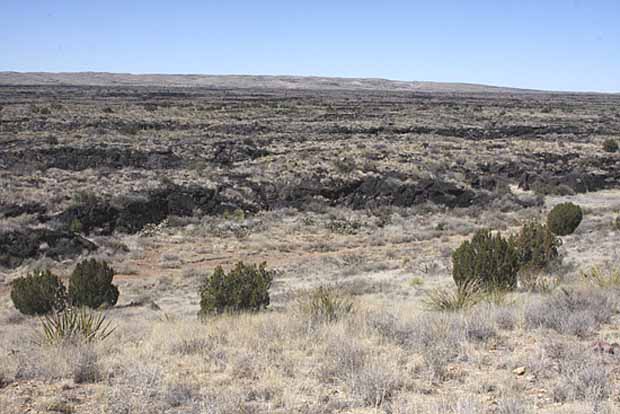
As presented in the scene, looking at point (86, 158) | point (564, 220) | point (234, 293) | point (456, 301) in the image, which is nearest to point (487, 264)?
point (456, 301)

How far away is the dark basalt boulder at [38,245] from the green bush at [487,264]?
12.0 m

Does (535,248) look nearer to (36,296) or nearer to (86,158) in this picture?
(36,296)

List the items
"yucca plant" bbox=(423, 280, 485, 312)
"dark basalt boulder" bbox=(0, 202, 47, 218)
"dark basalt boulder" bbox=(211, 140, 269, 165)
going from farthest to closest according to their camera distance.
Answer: "dark basalt boulder" bbox=(211, 140, 269, 165) → "dark basalt boulder" bbox=(0, 202, 47, 218) → "yucca plant" bbox=(423, 280, 485, 312)

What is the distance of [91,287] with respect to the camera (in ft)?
42.4

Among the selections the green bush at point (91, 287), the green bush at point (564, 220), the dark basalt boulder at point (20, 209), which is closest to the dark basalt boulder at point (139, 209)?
the dark basalt boulder at point (20, 209)

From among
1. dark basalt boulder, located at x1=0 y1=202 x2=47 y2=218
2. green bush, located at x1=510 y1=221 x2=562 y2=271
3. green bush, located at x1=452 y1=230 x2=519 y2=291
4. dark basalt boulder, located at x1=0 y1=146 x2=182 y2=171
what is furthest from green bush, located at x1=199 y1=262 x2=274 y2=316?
dark basalt boulder, located at x1=0 y1=146 x2=182 y2=171

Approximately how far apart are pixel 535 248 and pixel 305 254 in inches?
332

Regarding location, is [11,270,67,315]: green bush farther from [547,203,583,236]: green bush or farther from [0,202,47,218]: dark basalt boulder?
[547,203,583,236]: green bush

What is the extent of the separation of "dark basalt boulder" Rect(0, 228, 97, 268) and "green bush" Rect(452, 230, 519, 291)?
12049 millimetres

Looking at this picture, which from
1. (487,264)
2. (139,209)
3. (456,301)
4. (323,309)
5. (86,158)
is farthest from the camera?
(86,158)

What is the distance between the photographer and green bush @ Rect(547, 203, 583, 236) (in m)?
20.3

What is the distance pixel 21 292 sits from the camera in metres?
12.3

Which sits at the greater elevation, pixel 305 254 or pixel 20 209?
pixel 20 209

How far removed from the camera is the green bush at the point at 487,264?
38.4ft
